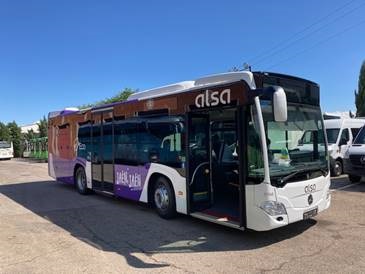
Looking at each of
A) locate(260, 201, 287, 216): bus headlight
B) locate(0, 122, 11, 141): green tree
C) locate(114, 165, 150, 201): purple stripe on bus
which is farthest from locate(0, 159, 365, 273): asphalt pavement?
locate(0, 122, 11, 141): green tree

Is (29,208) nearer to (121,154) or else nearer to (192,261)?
(121,154)

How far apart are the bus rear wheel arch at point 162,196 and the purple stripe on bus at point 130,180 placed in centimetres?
28

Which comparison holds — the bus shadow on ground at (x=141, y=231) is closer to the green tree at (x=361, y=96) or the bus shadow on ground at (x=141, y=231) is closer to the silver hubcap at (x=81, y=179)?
the silver hubcap at (x=81, y=179)

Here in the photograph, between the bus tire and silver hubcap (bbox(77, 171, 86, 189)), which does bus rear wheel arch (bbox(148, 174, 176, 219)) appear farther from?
the bus tire

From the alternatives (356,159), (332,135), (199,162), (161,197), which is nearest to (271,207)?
(199,162)

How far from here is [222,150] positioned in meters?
9.27

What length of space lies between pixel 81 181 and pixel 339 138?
10.2 m

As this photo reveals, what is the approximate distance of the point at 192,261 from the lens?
5949 mm

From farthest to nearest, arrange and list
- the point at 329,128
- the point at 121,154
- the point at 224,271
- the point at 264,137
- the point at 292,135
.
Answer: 1. the point at 329,128
2. the point at 121,154
3. the point at 292,135
4. the point at 264,137
5. the point at 224,271

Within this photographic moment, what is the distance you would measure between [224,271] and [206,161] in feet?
9.87

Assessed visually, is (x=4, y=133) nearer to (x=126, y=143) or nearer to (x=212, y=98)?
(x=126, y=143)

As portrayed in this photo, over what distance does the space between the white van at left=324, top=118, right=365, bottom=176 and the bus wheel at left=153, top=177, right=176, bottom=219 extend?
9.07 m

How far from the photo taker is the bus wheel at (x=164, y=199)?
8.52 meters

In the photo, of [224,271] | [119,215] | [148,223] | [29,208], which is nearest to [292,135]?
[224,271]
